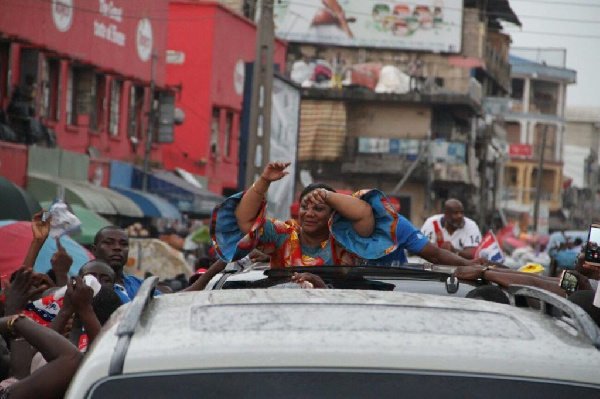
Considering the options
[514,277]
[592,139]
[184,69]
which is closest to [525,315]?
[514,277]

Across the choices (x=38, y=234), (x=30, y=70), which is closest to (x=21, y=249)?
(x=38, y=234)

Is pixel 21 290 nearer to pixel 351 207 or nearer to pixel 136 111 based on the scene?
pixel 351 207

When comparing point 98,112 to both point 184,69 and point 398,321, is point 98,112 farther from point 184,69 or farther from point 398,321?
point 398,321

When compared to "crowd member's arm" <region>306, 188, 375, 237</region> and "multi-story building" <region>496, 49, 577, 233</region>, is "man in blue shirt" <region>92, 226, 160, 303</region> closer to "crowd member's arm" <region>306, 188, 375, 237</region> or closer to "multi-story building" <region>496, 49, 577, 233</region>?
"crowd member's arm" <region>306, 188, 375, 237</region>

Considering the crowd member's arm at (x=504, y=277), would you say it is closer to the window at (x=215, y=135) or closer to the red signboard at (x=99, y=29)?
the red signboard at (x=99, y=29)

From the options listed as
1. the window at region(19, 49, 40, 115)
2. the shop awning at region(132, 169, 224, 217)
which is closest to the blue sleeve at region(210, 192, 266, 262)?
the window at region(19, 49, 40, 115)

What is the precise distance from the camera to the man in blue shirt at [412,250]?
285 inches

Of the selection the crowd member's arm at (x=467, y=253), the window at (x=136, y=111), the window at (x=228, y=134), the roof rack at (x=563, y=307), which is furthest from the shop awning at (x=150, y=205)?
the roof rack at (x=563, y=307)

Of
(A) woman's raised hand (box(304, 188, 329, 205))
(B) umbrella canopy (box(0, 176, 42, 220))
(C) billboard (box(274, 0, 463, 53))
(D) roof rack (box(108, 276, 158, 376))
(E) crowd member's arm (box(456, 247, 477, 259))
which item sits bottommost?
(B) umbrella canopy (box(0, 176, 42, 220))

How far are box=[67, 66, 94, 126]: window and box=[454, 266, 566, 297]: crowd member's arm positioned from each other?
28.5m

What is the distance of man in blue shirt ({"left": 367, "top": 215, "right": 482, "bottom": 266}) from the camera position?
7.24 meters

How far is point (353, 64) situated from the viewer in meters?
71.9

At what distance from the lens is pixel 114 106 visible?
38.3 m

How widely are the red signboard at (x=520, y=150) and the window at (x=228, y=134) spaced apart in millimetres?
55165
